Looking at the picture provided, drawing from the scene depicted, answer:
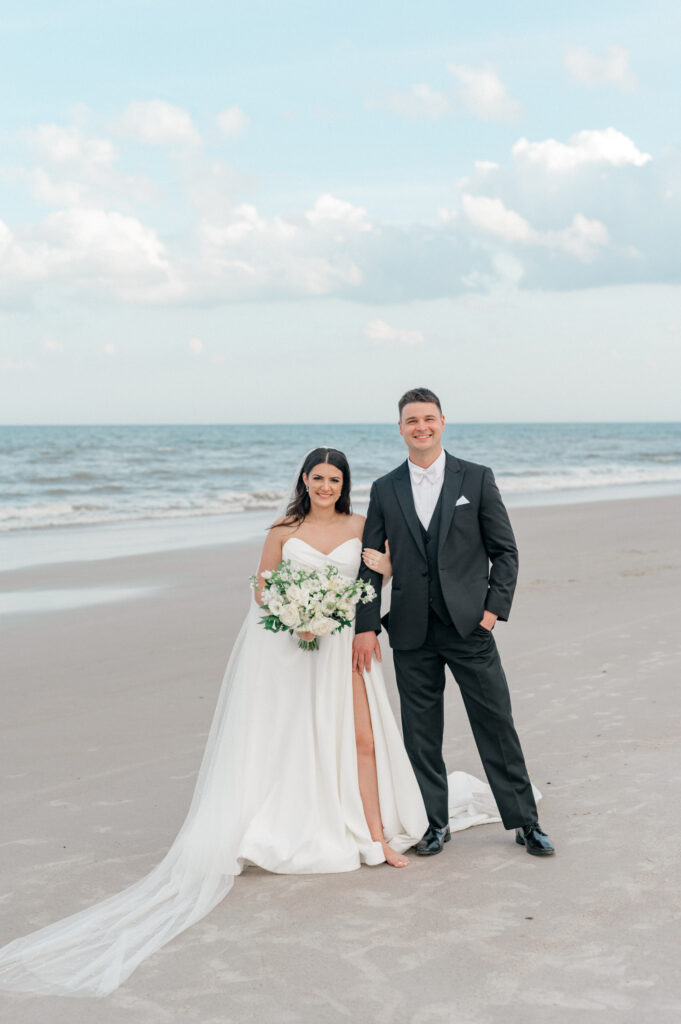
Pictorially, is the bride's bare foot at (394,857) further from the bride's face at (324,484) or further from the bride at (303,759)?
the bride's face at (324,484)

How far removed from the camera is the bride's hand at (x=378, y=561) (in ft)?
13.2

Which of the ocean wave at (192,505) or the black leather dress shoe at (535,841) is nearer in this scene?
the black leather dress shoe at (535,841)

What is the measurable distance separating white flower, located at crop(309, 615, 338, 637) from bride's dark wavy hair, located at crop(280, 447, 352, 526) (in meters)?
0.56

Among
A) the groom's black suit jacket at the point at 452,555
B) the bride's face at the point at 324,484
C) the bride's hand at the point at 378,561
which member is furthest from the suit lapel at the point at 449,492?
the bride's face at the point at 324,484

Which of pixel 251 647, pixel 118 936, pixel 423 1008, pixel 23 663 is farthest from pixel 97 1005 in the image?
pixel 23 663

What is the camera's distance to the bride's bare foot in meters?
3.81

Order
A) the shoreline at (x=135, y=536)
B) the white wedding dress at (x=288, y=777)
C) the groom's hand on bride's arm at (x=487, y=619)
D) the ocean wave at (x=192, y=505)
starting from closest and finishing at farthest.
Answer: the white wedding dress at (x=288, y=777)
the groom's hand on bride's arm at (x=487, y=619)
the shoreline at (x=135, y=536)
the ocean wave at (x=192, y=505)

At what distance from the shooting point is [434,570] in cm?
399

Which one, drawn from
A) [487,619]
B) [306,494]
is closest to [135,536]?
[306,494]

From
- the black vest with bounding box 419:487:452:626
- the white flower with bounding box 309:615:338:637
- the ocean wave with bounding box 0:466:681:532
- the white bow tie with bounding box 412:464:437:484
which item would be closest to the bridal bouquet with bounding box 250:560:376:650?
the white flower with bounding box 309:615:338:637

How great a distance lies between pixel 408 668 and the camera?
410 cm

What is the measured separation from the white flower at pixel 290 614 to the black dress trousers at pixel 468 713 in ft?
1.80

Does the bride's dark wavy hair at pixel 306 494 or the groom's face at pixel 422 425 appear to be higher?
the groom's face at pixel 422 425

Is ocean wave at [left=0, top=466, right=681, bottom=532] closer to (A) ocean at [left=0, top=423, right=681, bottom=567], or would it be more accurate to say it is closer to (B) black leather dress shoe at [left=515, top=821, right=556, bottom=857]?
(A) ocean at [left=0, top=423, right=681, bottom=567]
